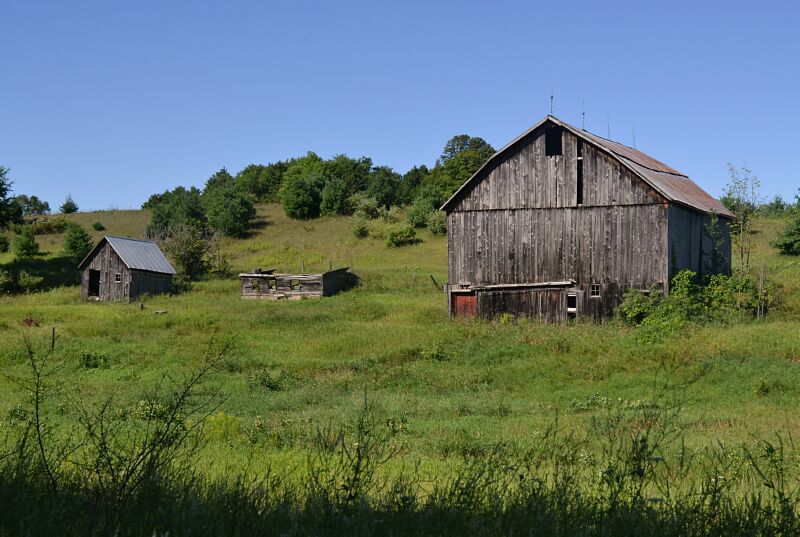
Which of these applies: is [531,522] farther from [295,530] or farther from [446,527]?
[295,530]

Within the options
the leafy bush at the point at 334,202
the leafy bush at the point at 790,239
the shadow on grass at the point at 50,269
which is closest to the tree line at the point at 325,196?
the leafy bush at the point at 334,202

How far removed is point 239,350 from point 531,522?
25.4 meters

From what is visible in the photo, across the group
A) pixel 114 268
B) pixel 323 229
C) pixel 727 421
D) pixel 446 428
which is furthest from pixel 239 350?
pixel 323 229

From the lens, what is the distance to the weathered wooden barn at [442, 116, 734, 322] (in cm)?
3384

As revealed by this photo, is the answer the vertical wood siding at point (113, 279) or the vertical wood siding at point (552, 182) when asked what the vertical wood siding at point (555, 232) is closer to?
the vertical wood siding at point (552, 182)

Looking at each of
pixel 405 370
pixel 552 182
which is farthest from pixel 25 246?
pixel 405 370

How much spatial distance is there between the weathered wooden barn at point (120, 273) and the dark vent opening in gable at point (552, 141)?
2383 cm

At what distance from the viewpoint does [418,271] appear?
5366cm

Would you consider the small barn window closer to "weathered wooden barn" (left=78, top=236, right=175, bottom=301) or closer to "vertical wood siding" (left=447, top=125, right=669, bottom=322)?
"vertical wood siding" (left=447, top=125, right=669, bottom=322)

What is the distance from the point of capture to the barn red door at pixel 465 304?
1438 inches

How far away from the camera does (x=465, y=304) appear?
36.8 m

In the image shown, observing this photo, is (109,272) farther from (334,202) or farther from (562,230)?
(334,202)

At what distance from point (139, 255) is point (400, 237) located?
928 inches

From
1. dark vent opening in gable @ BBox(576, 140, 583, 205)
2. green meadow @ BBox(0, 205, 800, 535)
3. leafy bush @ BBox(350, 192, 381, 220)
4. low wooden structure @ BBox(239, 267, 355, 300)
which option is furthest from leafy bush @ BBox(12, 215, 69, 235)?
dark vent opening in gable @ BBox(576, 140, 583, 205)
